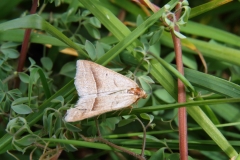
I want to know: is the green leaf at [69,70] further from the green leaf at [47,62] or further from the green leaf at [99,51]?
the green leaf at [99,51]

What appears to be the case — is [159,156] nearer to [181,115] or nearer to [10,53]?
[181,115]

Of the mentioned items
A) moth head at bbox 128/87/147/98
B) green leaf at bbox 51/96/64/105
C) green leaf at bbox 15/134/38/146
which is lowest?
green leaf at bbox 15/134/38/146

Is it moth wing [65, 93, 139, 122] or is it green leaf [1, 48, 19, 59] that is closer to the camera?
moth wing [65, 93, 139, 122]

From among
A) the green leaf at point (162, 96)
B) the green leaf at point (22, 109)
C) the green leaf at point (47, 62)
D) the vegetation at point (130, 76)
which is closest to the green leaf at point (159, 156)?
the vegetation at point (130, 76)

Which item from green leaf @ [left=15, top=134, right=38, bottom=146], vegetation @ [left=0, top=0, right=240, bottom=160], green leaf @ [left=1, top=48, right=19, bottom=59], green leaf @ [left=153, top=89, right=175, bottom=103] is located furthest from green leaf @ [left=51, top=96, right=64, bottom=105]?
green leaf @ [left=153, top=89, right=175, bottom=103]

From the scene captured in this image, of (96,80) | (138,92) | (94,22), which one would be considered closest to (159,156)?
(138,92)

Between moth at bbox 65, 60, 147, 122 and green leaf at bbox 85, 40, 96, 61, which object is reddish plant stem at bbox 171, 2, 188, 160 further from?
green leaf at bbox 85, 40, 96, 61

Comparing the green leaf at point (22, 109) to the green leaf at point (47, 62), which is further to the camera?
the green leaf at point (47, 62)
